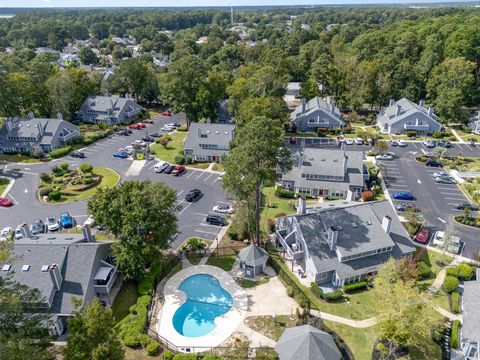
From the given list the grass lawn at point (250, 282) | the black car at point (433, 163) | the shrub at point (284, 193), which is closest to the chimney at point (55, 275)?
the grass lawn at point (250, 282)

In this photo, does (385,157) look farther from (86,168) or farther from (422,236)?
(86,168)

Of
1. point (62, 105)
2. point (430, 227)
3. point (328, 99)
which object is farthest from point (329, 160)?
A: point (62, 105)

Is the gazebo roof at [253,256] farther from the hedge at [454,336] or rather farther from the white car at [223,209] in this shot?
the hedge at [454,336]

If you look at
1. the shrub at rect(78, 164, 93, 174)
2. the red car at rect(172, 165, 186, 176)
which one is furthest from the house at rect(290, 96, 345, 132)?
the shrub at rect(78, 164, 93, 174)

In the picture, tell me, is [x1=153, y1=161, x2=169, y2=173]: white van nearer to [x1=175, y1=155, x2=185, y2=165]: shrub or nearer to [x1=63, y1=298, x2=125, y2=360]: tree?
[x1=175, y1=155, x2=185, y2=165]: shrub

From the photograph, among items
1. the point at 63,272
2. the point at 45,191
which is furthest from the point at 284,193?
the point at 45,191

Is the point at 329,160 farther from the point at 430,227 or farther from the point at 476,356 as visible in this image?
the point at 476,356
